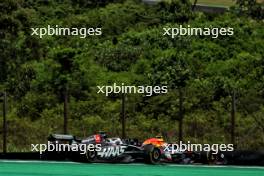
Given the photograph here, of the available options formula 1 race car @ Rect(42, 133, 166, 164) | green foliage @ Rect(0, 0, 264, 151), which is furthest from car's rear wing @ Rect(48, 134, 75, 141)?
green foliage @ Rect(0, 0, 264, 151)

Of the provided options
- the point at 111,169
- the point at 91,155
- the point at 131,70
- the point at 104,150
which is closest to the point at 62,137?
the point at 91,155

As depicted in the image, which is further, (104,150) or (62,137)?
(62,137)

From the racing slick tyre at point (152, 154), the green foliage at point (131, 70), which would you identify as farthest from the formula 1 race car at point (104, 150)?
the green foliage at point (131, 70)

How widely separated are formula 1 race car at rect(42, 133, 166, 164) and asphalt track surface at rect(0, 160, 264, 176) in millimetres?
295

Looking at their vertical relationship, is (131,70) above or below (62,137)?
above

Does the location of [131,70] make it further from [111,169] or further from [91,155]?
[111,169]

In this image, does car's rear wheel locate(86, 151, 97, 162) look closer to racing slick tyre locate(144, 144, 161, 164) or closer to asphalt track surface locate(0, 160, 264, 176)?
asphalt track surface locate(0, 160, 264, 176)

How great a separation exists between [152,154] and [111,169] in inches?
90.2

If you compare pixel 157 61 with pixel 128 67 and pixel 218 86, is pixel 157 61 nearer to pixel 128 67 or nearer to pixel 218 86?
pixel 128 67

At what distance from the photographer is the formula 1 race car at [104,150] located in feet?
68.1

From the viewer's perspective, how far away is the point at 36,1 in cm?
4525

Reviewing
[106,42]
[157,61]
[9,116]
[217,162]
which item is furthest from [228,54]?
[217,162]

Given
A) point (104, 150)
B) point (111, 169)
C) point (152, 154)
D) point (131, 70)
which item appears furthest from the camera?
point (131, 70)

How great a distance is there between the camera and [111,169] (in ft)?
62.6
